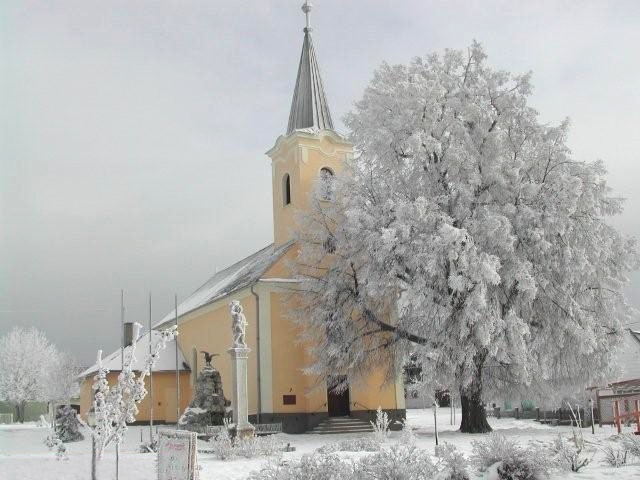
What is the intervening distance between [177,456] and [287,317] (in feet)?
55.4

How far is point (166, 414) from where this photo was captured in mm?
34781

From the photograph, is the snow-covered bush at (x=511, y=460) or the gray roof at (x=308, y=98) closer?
the snow-covered bush at (x=511, y=460)

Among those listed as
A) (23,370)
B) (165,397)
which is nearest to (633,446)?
(165,397)

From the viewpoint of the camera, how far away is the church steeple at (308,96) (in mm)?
32406

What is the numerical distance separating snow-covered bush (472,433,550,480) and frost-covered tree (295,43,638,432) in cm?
909

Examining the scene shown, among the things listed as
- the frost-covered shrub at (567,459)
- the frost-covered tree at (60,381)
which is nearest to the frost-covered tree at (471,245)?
the frost-covered shrub at (567,459)

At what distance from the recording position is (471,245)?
2091 cm

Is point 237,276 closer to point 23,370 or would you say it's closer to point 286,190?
point 286,190

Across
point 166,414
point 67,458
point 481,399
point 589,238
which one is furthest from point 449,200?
point 166,414

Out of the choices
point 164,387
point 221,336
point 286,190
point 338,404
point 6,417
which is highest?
point 286,190

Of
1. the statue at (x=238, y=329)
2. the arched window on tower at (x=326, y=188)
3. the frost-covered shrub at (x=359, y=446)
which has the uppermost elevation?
the arched window on tower at (x=326, y=188)

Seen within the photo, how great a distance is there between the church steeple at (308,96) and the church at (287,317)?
47 millimetres

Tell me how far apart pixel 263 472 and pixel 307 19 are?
2855cm

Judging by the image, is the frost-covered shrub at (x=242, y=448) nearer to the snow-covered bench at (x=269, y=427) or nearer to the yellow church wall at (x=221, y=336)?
the yellow church wall at (x=221, y=336)
